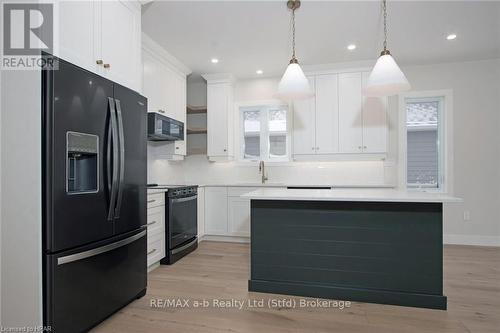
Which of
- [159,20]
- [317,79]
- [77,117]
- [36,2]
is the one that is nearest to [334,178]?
[317,79]

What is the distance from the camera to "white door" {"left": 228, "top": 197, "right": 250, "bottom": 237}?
172 inches

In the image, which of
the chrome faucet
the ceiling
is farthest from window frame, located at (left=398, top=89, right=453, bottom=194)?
the chrome faucet

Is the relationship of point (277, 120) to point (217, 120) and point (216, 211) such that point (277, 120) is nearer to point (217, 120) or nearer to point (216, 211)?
point (217, 120)

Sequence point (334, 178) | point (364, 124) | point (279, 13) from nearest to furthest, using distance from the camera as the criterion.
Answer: point (279, 13), point (364, 124), point (334, 178)

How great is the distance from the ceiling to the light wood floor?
2.77 meters

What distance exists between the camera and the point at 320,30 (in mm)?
3248

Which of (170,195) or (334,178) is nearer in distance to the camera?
(170,195)

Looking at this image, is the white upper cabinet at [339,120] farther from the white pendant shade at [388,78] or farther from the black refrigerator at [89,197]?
the black refrigerator at [89,197]

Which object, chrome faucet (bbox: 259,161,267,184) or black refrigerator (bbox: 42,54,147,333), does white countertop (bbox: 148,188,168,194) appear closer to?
black refrigerator (bbox: 42,54,147,333)

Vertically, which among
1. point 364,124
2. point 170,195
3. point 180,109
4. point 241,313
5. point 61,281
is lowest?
point 241,313

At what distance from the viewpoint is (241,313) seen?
Answer: 7.28 ft

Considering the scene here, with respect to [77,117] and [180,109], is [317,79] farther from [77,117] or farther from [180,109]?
[77,117]

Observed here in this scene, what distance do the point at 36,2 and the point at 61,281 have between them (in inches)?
65.3

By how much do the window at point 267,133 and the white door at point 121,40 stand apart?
2641 mm
